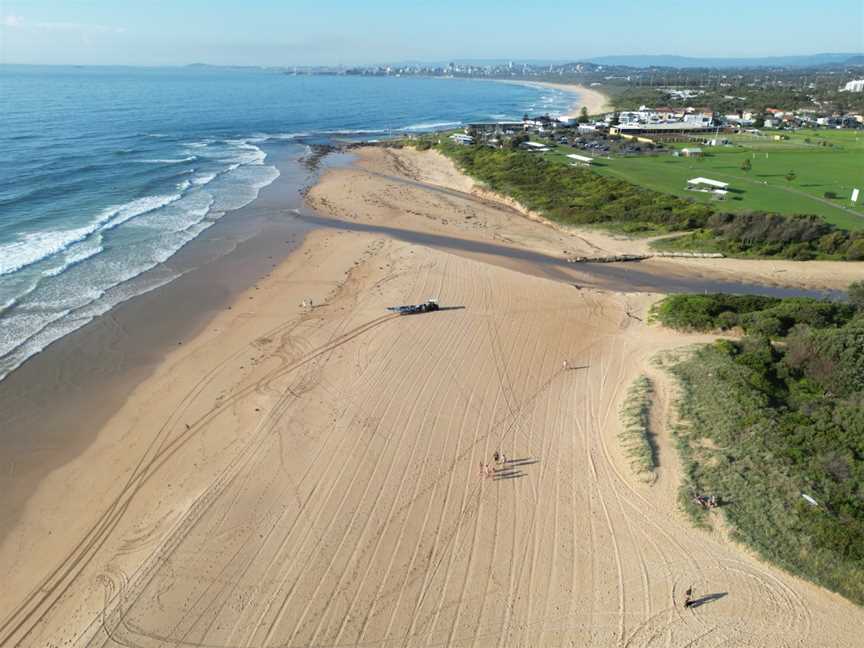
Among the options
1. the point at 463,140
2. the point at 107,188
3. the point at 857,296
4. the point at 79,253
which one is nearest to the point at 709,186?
the point at 857,296

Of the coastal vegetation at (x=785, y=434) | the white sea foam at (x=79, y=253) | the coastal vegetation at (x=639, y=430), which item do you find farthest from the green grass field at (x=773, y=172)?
the white sea foam at (x=79, y=253)

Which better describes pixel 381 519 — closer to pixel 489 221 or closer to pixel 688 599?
pixel 688 599

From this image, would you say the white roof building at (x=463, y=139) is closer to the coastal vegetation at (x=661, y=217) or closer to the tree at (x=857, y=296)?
the coastal vegetation at (x=661, y=217)

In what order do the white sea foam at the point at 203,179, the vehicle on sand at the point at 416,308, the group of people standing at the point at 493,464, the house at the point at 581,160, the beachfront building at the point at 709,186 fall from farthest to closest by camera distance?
the house at the point at 581,160 → the white sea foam at the point at 203,179 → the beachfront building at the point at 709,186 → the vehicle on sand at the point at 416,308 → the group of people standing at the point at 493,464

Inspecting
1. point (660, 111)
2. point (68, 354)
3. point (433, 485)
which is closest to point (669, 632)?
point (433, 485)

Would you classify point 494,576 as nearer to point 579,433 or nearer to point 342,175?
point 579,433

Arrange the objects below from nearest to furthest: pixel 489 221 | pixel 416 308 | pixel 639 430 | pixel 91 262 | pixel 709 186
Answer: pixel 639 430 → pixel 416 308 → pixel 91 262 → pixel 489 221 → pixel 709 186
